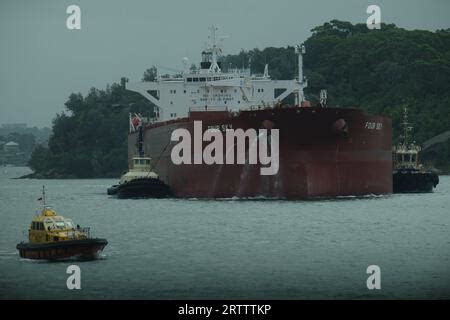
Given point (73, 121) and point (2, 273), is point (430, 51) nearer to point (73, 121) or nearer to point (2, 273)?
point (73, 121)

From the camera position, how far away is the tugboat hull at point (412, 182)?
70.2 meters

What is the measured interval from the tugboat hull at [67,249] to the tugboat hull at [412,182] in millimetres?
38551

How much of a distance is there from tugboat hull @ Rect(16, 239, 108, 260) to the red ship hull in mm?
21628

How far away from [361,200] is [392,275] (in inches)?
943

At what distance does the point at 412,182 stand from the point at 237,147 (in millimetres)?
17462

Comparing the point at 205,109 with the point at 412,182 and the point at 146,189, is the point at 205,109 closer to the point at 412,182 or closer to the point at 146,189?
the point at 146,189

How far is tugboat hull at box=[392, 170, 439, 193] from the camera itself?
70.2 m

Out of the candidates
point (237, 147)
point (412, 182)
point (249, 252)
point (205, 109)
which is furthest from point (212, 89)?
point (249, 252)

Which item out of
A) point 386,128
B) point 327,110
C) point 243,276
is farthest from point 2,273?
point 386,128

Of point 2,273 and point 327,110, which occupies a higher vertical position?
point 327,110

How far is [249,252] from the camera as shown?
120 ft

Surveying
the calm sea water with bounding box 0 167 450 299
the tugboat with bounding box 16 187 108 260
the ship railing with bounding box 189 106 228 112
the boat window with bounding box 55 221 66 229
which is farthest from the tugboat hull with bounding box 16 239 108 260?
the ship railing with bounding box 189 106 228 112
